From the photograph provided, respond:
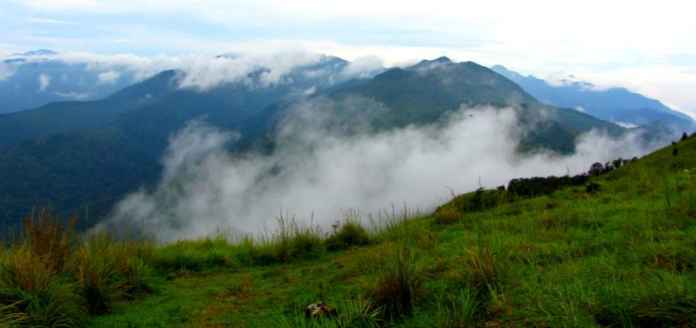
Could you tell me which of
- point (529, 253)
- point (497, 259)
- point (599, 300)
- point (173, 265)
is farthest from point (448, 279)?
point (173, 265)

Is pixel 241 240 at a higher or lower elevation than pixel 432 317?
lower

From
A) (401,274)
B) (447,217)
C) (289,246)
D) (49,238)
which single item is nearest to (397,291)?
(401,274)

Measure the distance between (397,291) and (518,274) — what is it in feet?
5.12

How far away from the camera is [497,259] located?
7.23 meters

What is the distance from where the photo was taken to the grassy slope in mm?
5012

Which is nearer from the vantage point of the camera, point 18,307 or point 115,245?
point 18,307

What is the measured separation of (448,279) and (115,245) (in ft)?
21.6

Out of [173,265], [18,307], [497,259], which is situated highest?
[497,259]

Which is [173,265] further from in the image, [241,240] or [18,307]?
[18,307]

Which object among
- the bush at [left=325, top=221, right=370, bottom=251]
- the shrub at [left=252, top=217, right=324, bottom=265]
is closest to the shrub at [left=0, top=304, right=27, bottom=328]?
the shrub at [left=252, top=217, right=324, bottom=265]

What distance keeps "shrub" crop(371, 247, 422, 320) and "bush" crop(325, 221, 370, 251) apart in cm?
665

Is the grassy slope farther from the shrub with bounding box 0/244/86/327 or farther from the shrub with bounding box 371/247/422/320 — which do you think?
the shrub with bounding box 0/244/86/327

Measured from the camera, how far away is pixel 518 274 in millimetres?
6891

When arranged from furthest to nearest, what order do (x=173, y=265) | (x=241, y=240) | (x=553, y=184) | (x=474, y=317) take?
(x=553, y=184) → (x=241, y=240) → (x=173, y=265) → (x=474, y=317)
